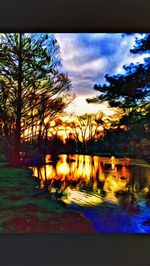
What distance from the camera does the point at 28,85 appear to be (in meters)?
2.80

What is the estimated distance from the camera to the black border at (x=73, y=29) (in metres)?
2.67

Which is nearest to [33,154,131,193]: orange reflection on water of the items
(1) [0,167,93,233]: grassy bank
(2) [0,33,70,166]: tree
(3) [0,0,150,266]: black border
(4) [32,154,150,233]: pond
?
(4) [32,154,150,233]: pond

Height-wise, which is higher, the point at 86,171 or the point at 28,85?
the point at 28,85

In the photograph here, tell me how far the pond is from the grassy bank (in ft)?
0.21

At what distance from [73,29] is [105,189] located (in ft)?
3.82

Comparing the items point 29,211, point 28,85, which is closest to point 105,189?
point 29,211

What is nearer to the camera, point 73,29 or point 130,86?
point 73,29

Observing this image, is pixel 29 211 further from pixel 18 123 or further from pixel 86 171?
pixel 18 123

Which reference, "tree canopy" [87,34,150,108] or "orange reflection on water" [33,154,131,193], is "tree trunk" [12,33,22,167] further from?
"tree canopy" [87,34,150,108]

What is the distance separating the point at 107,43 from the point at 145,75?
0.37 metres

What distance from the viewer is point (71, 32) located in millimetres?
2715

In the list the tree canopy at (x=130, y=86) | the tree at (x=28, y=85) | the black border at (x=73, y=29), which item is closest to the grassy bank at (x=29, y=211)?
the black border at (x=73, y=29)

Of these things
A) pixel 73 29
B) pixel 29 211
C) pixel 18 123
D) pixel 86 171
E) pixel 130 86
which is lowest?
pixel 29 211

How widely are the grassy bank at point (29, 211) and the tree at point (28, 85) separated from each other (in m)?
0.16
